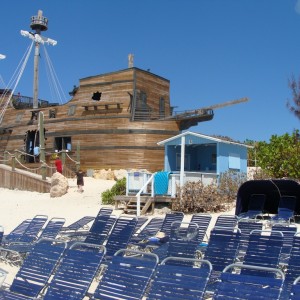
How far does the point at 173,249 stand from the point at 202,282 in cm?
279

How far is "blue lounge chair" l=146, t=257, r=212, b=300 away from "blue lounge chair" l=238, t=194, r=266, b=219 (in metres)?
7.41

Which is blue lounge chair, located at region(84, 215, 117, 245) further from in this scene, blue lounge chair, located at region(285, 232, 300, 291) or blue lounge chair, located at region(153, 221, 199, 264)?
blue lounge chair, located at region(285, 232, 300, 291)

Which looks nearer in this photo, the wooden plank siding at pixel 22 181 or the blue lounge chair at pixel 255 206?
the blue lounge chair at pixel 255 206

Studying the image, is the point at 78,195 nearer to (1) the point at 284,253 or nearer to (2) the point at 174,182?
(2) the point at 174,182

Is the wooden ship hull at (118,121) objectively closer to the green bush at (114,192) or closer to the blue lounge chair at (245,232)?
the green bush at (114,192)

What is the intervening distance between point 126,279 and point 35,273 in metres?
1.41

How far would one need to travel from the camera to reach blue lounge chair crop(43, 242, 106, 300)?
4.66m

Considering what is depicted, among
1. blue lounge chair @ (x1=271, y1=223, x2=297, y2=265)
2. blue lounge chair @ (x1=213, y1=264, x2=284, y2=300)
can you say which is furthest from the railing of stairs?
blue lounge chair @ (x1=213, y1=264, x2=284, y2=300)

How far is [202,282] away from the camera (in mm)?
3883

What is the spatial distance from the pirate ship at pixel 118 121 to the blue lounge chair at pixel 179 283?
73.1 feet

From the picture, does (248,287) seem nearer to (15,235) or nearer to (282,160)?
(15,235)

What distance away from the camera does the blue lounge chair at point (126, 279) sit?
13.9 feet

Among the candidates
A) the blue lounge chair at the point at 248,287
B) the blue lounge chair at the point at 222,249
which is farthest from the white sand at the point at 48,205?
the blue lounge chair at the point at 248,287

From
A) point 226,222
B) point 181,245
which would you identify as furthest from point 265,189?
point 181,245
